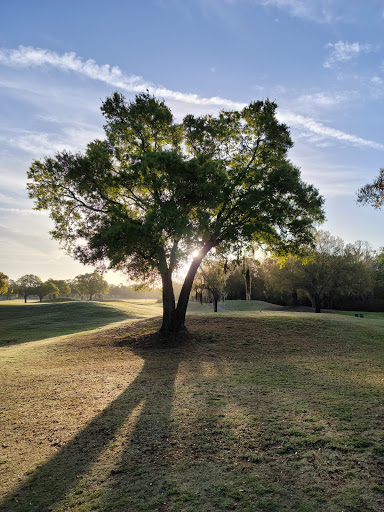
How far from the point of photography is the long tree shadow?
4281mm

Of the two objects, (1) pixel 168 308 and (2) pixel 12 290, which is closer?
(1) pixel 168 308

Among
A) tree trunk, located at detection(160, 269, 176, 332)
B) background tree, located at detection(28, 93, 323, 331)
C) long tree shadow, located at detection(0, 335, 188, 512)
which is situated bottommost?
long tree shadow, located at detection(0, 335, 188, 512)

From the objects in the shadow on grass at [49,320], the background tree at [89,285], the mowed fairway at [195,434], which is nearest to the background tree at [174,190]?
the mowed fairway at [195,434]

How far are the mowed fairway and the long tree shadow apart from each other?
2cm

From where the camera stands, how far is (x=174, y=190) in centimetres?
1465

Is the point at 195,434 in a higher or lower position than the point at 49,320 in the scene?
higher

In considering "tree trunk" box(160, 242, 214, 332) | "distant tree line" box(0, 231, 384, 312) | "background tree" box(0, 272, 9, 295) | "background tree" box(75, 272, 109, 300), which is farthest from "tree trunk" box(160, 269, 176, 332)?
"background tree" box(75, 272, 109, 300)

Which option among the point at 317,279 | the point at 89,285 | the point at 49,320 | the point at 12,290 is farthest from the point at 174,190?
the point at 12,290

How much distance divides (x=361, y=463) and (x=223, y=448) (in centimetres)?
198

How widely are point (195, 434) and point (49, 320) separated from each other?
106 ft

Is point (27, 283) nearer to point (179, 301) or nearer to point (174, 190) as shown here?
point (179, 301)

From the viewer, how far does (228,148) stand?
18234 millimetres

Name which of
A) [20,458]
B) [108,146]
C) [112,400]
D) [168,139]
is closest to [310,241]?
[168,139]

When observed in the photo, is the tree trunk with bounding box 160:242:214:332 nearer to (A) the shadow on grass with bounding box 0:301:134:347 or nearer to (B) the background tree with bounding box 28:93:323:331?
(B) the background tree with bounding box 28:93:323:331
